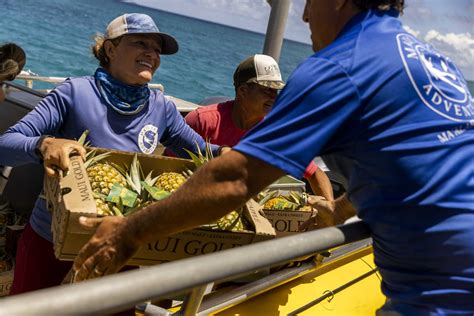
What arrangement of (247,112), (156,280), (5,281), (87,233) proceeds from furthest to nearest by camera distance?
(247,112) < (5,281) < (87,233) < (156,280)

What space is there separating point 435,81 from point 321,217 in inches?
44.8

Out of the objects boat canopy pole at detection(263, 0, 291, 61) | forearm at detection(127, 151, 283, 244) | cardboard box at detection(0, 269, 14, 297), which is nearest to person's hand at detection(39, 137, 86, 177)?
forearm at detection(127, 151, 283, 244)

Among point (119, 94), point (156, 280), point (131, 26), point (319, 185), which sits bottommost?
point (319, 185)

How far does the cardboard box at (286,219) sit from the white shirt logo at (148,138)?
67cm

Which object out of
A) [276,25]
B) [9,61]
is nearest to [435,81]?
[9,61]

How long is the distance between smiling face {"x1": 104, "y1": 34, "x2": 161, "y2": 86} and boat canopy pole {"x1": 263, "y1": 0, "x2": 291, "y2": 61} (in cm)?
269

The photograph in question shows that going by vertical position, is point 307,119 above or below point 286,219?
above

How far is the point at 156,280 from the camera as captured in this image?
3.53ft

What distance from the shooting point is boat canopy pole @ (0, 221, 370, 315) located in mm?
898

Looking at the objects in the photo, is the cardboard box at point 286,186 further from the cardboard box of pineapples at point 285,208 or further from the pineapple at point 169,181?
the pineapple at point 169,181

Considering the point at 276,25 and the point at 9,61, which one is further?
the point at 276,25

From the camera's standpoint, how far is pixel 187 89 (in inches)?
1592

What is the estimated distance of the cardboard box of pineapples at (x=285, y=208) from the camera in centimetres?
268

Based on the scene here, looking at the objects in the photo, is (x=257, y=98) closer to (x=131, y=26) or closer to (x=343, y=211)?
(x=131, y=26)
